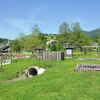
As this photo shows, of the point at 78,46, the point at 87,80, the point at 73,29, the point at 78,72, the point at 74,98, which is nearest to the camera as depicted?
the point at 74,98

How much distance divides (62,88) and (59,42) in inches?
3193

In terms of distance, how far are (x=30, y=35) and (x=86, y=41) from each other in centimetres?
2185

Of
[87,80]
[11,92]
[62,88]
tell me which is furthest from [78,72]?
[11,92]

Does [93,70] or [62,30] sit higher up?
[62,30]

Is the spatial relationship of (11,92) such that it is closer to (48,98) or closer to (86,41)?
(48,98)

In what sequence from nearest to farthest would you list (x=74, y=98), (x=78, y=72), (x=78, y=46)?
1. (x=74, y=98)
2. (x=78, y=72)
3. (x=78, y=46)

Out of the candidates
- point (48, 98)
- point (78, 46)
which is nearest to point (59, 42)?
point (78, 46)

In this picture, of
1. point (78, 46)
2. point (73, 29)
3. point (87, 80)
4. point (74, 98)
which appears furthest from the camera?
point (73, 29)

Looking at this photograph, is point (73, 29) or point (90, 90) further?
point (73, 29)

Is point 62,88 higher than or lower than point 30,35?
lower

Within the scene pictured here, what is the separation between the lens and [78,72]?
29.1 meters

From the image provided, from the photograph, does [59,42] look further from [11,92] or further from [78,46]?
[11,92]

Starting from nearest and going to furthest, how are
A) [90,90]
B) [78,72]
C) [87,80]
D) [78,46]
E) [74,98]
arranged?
[74,98] < [90,90] < [87,80] < [78,72] < [78,46]

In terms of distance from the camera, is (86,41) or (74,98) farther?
(86,41)
